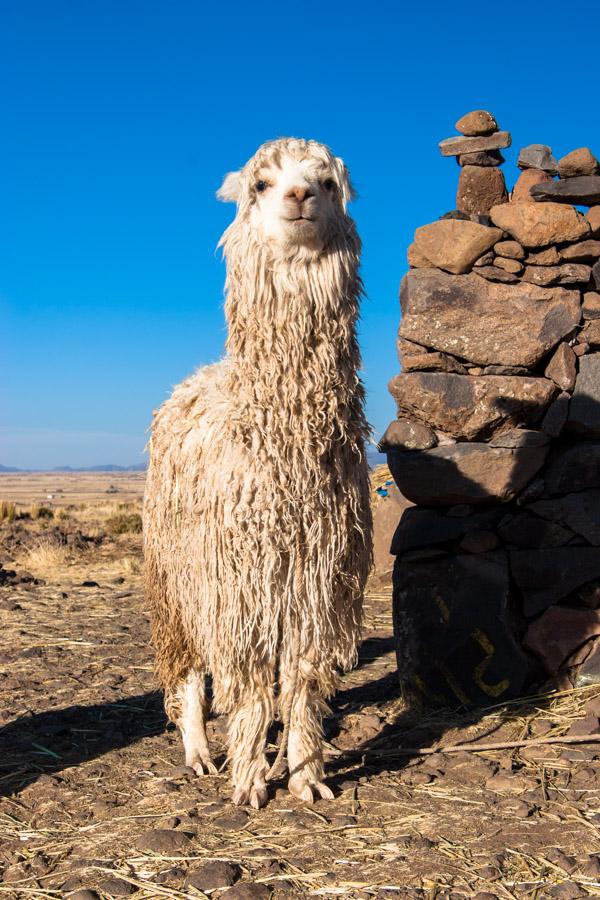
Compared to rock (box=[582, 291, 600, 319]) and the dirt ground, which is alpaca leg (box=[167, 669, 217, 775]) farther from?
rock (box=[582, 291, 600, 319])

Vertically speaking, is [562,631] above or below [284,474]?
below

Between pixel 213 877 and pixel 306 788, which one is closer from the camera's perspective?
pixel 213 877

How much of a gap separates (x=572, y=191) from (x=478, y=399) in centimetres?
137

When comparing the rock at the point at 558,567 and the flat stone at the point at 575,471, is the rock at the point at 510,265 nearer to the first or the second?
the flat stone at the point at 575,471

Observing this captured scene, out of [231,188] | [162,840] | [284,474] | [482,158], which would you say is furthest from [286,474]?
[482,158]

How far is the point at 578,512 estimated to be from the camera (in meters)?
5.59

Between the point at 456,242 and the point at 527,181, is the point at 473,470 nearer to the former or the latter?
the point at 456,242

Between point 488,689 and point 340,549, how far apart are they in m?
1.95

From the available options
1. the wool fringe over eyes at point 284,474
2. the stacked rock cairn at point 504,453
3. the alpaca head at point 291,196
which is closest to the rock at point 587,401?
the stacked rock cairn at point 504,453

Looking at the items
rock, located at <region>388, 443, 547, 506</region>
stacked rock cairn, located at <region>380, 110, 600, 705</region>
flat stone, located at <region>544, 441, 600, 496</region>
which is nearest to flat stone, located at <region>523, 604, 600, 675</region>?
stacked rock cairn, located at <region>380, 110, 600, 705</region>

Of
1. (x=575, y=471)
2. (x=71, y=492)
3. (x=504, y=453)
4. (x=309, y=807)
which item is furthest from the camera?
(x=71, y=492)

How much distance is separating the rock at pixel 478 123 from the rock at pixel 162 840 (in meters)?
4.37

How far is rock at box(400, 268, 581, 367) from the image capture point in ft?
18.3

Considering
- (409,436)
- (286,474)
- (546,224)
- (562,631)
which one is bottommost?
(562,631)
